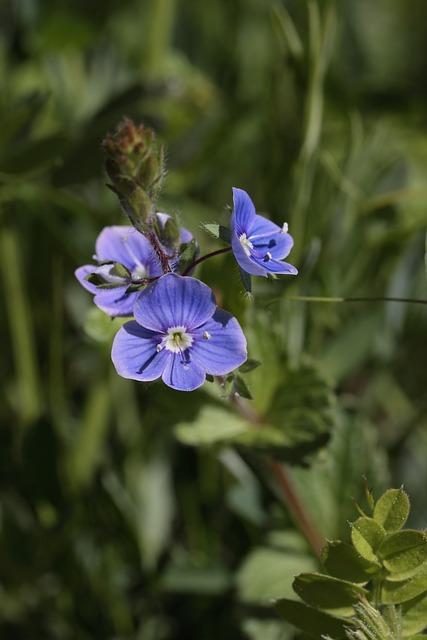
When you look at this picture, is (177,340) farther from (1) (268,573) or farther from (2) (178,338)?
(1) (268,573)

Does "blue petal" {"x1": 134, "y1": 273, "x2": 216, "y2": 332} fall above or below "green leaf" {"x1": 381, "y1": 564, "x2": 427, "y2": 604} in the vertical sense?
above

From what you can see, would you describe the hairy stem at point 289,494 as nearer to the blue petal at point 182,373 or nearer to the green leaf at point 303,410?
the green leaf at point 303,410

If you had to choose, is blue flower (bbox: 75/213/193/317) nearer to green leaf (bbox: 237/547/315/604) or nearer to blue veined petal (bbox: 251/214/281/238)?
blue veined petal (bbox: 251/214/281/238)

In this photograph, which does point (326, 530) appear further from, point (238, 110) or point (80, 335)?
point (238, 110)

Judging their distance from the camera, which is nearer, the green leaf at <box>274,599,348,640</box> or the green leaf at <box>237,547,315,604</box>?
the green leaf at <box>274,599,348,640</box>

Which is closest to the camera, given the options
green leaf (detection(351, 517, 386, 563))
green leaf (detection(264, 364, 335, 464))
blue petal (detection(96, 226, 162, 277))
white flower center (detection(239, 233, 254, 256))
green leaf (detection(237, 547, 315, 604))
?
green leaf (detection(351, 517, 386, 563))

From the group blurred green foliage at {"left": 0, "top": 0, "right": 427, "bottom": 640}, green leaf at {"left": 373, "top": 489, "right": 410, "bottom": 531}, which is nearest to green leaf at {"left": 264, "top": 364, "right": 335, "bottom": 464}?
blurred green foliage at {"left": 0, "top": 0, "right": 427, "bottom": 640}

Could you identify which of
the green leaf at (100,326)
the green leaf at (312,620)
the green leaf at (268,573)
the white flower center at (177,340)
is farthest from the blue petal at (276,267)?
the green leaf at (268,573)

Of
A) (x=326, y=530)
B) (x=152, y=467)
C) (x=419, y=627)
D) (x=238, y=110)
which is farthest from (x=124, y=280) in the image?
(x=238, y=110)
